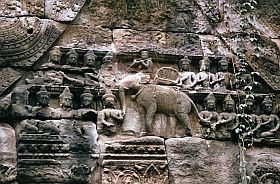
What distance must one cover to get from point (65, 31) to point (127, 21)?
649mm

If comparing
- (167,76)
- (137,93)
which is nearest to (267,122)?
(167,76)

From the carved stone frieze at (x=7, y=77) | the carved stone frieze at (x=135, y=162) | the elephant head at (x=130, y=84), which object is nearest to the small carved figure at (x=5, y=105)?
the carved stone frieze at (x=7, y=77)

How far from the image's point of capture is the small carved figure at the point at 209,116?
21.1 ft

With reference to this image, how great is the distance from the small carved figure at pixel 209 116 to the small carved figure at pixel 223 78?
0.16 meters

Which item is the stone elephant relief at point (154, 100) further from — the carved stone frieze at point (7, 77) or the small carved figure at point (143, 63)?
the carved stone frieze at point (7, 77)

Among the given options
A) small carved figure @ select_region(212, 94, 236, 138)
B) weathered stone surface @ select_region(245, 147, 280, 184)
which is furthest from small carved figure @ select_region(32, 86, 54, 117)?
weathered stone surface @ select_region(245, 147, 280, 184)

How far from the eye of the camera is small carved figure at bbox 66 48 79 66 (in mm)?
6426

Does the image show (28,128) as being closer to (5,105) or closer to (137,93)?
(5,105)

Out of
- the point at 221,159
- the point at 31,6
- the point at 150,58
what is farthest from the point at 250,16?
the point at 31,6

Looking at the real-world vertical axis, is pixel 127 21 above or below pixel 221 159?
above

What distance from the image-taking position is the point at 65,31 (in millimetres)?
6609

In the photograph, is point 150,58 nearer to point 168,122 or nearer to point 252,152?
point 168,122

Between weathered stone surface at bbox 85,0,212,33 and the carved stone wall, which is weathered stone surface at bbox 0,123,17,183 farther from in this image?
weathered stone surface at bbox 85,0,212,33

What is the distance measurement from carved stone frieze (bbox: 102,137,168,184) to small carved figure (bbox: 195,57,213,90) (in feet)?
2.68
